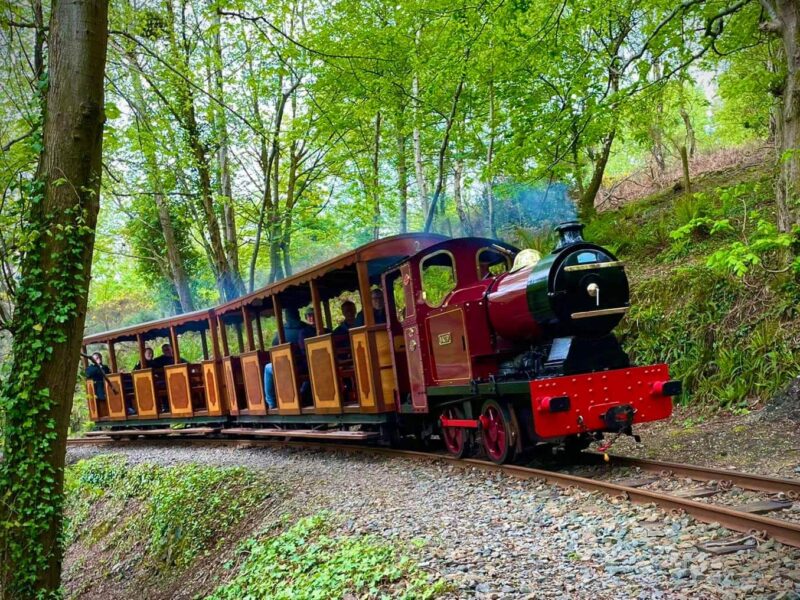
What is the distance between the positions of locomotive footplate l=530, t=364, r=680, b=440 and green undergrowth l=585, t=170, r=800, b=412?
4.51 feet

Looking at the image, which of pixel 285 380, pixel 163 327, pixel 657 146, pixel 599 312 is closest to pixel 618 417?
pixel 599 312

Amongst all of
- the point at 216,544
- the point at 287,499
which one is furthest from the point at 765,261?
the point at 216,544

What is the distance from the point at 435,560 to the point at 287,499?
325cm

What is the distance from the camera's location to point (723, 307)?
30.0 ft

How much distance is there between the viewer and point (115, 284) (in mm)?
27906

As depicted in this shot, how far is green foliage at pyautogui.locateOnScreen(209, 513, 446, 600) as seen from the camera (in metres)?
3.99

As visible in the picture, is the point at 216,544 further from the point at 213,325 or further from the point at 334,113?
the point at 334,113

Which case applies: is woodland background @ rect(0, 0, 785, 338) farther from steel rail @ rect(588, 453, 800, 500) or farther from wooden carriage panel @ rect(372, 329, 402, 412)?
steel rail @ rect(588, 453, 800, 500)

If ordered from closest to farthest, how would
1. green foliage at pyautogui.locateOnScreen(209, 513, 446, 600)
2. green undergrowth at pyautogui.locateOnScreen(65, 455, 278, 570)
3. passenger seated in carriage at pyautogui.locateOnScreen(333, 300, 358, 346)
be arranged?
green foliage at pyautogui.locateOnScreen(209, 513, 446, 600)
green undergrowth at pyautogui.locateOnScreen(65, 455, 278, 570)
passenger seated in carriage at pyautogui.locateOnScreen(333, 300, 358, 346)

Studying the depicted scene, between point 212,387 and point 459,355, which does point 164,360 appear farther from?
point 459,355

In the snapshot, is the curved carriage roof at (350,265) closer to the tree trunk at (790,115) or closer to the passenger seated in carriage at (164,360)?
the passenger seated in carriage at (164,360)

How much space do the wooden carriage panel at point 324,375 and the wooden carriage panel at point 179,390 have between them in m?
5.05

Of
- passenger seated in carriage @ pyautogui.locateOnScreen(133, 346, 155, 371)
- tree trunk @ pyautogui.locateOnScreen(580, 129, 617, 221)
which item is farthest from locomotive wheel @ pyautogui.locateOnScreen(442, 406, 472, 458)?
passenger seated in carriage @ pyautogui.locateOnScreen(133, 346, 155, 371)

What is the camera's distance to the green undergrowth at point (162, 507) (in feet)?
24.3
